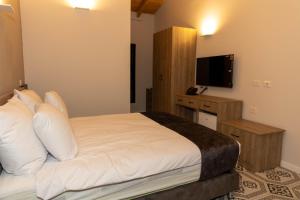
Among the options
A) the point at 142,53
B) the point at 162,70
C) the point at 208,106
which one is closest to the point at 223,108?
the point at 208,106

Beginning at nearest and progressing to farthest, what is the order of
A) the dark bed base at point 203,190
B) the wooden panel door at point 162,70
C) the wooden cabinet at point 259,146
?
the dark bed base at point 203,190 → the wooden cabinet at point 259,146 → the wooden panel door at point 162,70

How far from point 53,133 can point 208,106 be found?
2.64m

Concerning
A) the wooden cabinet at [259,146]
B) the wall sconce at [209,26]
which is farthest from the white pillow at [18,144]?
the wall sconce at [209,26]

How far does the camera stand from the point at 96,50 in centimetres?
351

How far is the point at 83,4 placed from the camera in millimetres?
3318

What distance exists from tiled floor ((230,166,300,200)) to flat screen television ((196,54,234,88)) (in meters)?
1.53

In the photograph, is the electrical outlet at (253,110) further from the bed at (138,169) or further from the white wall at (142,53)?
the white wall at (142,53)

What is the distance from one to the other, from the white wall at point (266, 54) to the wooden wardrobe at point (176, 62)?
550 mm

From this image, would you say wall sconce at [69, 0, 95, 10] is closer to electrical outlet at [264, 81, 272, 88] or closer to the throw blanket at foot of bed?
the throw blanket at foot of bed

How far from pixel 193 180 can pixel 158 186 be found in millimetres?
306

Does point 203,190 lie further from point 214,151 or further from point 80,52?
point 80,52

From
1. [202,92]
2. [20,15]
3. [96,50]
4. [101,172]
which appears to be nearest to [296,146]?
[202,92]

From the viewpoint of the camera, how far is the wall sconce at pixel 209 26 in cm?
390

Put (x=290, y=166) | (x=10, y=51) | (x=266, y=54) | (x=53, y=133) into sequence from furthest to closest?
1. (x=266, y=54)
2. (x=290, y=166)
3. (x=10, y=51)
4. (x=53, y=133)
